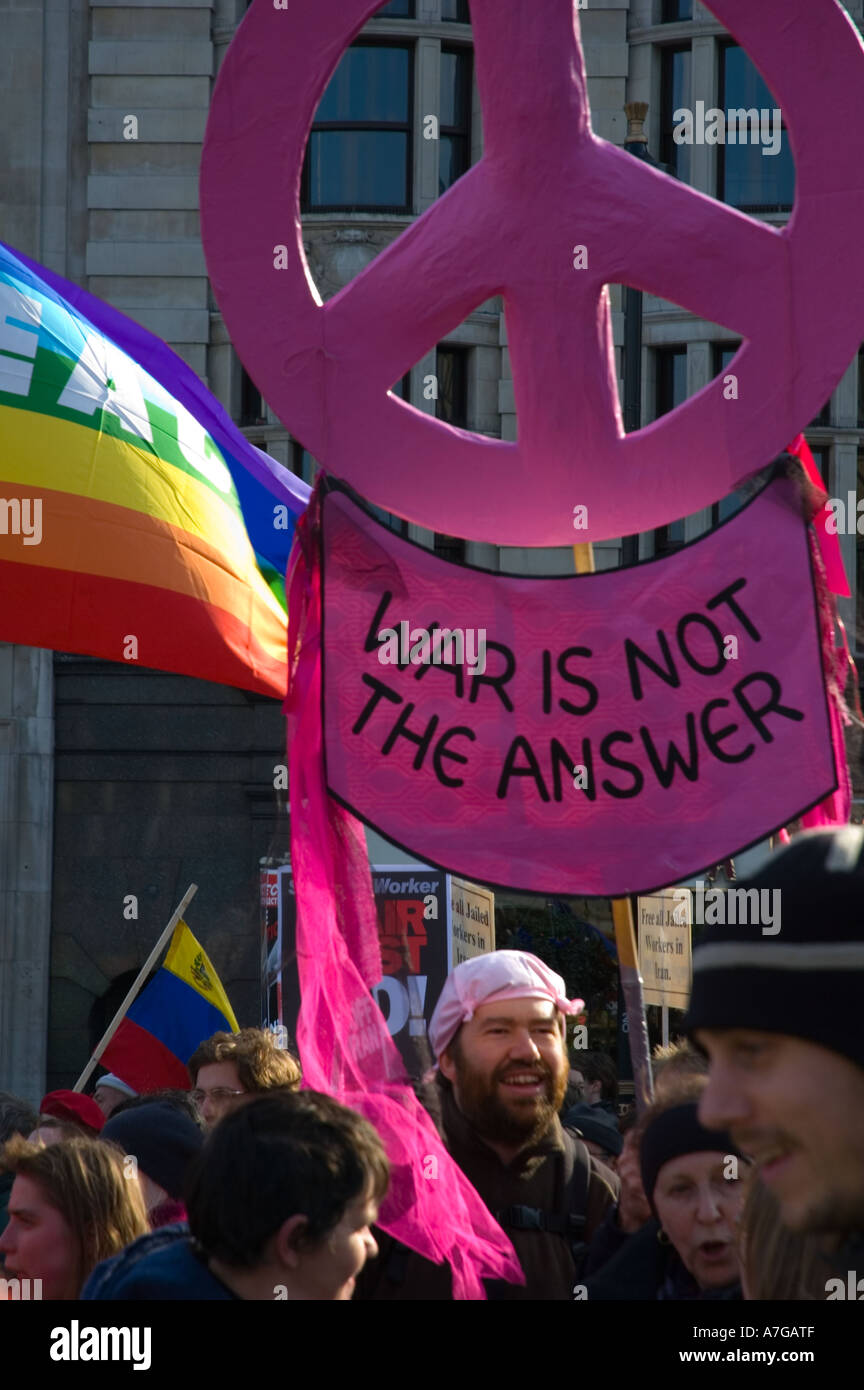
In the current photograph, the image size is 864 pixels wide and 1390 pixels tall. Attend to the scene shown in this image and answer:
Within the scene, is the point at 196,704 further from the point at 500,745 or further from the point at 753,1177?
the point at 753,1177

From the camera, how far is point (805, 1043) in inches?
77.2

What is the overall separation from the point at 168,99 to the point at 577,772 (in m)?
15.9

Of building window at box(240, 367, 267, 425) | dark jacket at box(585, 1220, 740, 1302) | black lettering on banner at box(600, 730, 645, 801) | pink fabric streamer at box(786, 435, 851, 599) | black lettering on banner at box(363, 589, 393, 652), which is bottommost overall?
dark jacket at box(585, 1220, 740, 1302)

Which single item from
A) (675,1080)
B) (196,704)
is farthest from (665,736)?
(196,704)

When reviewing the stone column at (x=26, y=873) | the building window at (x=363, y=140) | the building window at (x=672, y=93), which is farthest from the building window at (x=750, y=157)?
the stone column at (x=26, y=873)

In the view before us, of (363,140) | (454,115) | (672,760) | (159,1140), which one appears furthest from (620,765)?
(454,115)

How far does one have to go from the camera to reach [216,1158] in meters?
2.88

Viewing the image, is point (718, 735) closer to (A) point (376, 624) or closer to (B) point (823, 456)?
(A) point (376, 624)

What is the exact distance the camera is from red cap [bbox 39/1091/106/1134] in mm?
6594

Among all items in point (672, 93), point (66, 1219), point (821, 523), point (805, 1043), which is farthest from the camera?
point (672, 93)

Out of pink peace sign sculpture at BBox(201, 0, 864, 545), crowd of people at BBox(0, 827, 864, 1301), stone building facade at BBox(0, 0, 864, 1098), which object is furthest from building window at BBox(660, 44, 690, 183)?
pink peace sign sculpture at BBox(201, 0, 864, 545)

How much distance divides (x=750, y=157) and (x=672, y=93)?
93 centimetres

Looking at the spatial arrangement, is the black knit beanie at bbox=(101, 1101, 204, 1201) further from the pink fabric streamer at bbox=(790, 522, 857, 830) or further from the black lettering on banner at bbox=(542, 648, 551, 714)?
the pink fabric streamer at bbox=(790, 522, 857, 830)

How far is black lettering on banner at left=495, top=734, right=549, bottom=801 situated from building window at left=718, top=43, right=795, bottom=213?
15.6 meters
